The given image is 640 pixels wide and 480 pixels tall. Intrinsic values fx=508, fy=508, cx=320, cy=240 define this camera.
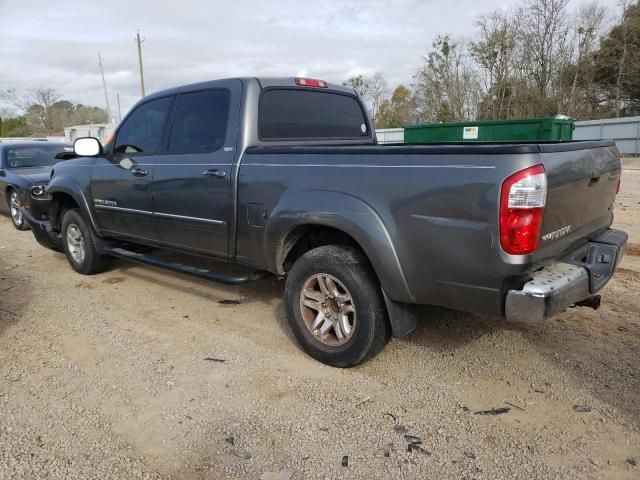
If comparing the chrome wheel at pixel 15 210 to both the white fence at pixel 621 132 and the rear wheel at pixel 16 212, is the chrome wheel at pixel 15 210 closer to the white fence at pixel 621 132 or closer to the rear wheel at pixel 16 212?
the rear wheel at pixel 16 212

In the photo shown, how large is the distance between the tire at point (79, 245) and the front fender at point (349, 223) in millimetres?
3075

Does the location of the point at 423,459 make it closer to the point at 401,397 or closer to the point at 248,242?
the point at 401,397

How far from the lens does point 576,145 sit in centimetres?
293

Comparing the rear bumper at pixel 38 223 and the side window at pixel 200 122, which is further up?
the side window at pixel 200 122

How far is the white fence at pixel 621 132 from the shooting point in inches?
879

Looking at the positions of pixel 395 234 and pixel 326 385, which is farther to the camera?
pixel 326 385

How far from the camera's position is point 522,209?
8.26 ft

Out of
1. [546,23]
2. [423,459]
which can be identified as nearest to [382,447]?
[423,459]

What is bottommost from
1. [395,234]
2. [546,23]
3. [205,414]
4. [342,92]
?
[205,414]

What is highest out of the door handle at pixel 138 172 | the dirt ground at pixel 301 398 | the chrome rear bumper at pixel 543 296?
Result: the door handle at pixel 138 172

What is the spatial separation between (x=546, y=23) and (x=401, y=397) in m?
31.0

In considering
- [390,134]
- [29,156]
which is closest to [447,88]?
[390,134]

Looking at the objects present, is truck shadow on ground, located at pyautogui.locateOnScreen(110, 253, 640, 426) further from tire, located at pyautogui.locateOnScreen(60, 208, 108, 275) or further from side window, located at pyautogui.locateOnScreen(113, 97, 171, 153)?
tire, located at pyautogui.locateOnScreen(60, 208, 108, 275)

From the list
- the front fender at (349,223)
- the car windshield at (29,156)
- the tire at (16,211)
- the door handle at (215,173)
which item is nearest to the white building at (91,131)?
the car windshield at (29,156)
